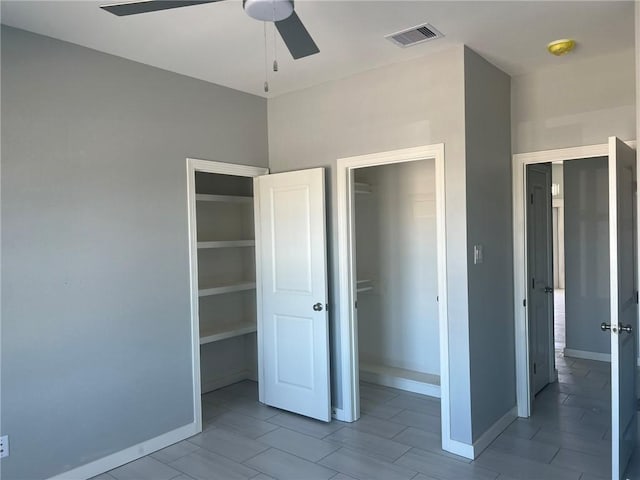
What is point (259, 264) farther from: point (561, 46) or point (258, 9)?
point (561, 46)

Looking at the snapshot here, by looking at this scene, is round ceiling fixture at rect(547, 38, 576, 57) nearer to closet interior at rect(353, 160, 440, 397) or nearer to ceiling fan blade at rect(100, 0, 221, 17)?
closet interior at rect(353, 160, 440, 397)

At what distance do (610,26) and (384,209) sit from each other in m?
2.52

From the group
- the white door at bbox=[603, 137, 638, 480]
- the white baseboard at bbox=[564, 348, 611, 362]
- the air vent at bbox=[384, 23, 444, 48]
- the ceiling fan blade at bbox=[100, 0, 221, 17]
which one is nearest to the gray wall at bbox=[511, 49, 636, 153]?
the white door at bbox=[603, 137, 638, 480]

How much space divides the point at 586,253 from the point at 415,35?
3.80 meters

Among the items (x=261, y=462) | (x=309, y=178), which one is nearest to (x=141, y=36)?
(x=309, y=178)

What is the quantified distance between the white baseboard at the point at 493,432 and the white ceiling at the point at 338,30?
8.85 ft

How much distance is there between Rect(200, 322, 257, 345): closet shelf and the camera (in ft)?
13.7

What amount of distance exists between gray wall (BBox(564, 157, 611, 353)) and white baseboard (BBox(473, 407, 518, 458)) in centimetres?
227

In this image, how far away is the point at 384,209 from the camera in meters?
4.91

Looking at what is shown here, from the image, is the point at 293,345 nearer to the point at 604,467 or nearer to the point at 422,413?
the point at 422,413

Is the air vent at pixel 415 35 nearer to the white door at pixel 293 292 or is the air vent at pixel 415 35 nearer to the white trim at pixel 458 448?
the white door at pixel 293 292

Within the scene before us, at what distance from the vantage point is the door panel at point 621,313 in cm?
266

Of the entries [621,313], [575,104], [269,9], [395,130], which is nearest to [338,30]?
[395,130]

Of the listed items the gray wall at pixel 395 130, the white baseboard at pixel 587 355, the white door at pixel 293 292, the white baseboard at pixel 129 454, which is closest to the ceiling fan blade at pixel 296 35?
the gray wall at pixel 395 130
